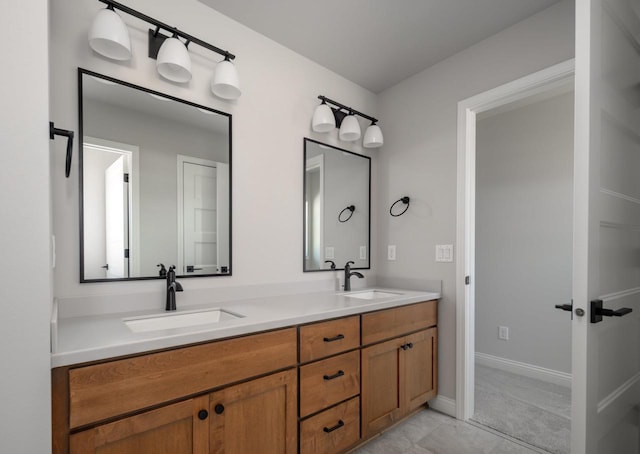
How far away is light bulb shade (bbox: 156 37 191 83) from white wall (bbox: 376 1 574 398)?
163 cm

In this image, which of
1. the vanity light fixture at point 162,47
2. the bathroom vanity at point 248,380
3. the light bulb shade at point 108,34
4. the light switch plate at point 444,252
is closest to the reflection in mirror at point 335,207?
the bathroom vanity at point 248,380

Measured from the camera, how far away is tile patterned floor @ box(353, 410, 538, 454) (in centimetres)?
182

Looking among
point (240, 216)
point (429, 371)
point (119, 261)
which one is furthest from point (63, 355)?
point (429, 371)

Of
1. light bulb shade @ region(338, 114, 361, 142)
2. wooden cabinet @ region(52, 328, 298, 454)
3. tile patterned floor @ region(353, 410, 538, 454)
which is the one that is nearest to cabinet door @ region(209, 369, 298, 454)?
wooden cabinet @ region(52, 328, 298, 454)

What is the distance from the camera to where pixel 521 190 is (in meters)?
2.99

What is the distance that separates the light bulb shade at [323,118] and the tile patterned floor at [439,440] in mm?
1961

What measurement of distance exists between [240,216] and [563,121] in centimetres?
275

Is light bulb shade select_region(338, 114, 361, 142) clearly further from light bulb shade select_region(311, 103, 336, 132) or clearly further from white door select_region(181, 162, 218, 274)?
white door select_region(181, 162, 218, 274)

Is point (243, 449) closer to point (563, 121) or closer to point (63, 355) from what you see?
point (63, 355)

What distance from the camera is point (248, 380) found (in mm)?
1284

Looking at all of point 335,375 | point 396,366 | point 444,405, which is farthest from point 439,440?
point 335,375

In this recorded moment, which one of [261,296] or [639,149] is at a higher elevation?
[639,149]

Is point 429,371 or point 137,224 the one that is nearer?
point 137,224

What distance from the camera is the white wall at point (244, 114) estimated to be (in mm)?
1401
